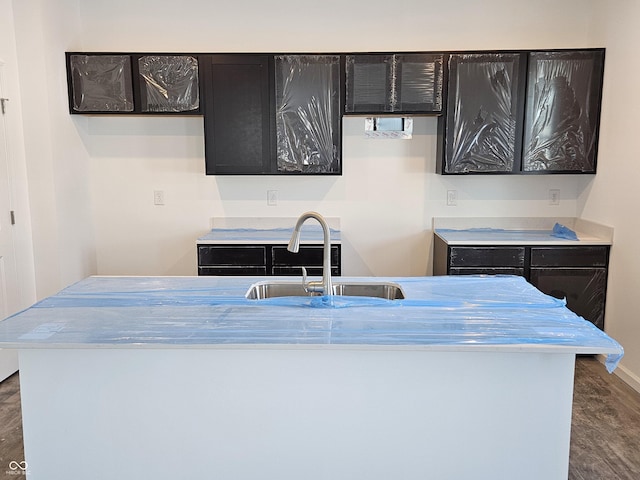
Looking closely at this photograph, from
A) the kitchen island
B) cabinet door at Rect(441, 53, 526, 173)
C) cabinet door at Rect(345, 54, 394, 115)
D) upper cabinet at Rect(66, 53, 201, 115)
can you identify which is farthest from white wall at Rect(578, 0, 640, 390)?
upper cabinet at Rect(66, 53, 201, 115)

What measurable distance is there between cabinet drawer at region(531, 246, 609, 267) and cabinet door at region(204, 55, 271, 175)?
79.8 inches

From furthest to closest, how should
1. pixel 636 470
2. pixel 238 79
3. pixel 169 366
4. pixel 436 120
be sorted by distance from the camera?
pixel 436 120, pixel 238 79, pixel 636 470, pixel 169 366

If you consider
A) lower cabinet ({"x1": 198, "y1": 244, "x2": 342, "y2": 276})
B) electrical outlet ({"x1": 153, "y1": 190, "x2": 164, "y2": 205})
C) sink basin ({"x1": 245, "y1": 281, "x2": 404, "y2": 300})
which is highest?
electrical outlet ({"x1": 153, "y1": 190, "x2": 164, "y2": 205})

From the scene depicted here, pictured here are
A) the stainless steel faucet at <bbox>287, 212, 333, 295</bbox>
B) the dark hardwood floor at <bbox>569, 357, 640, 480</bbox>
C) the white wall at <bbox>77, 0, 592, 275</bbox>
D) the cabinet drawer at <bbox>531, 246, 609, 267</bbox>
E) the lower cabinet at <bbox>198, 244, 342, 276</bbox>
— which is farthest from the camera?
the white wall at <bbox>77, 0, 592, 275</bbox>

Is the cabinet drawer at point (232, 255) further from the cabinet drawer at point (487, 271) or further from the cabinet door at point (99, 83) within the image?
the cabinet drawer at point (487, 271)

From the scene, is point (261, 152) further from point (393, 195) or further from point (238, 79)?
point (393, 195)

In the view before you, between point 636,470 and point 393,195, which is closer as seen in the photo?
point 636,470

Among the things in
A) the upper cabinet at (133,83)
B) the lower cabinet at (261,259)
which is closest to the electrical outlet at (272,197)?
the lower cabinet at (261,259)

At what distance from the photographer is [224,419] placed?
1.85 metres

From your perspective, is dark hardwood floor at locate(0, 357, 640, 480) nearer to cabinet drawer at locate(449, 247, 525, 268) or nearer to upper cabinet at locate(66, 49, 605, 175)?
cabinet drawer at locate(449, 247, 525, 268)

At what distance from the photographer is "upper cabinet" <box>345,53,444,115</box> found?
3678 millimetres

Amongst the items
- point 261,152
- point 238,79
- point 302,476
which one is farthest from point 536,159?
point 302,476

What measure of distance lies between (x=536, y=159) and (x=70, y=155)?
11.2ft

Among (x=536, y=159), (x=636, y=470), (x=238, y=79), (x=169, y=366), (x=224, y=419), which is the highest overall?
(x=238, y=79)
